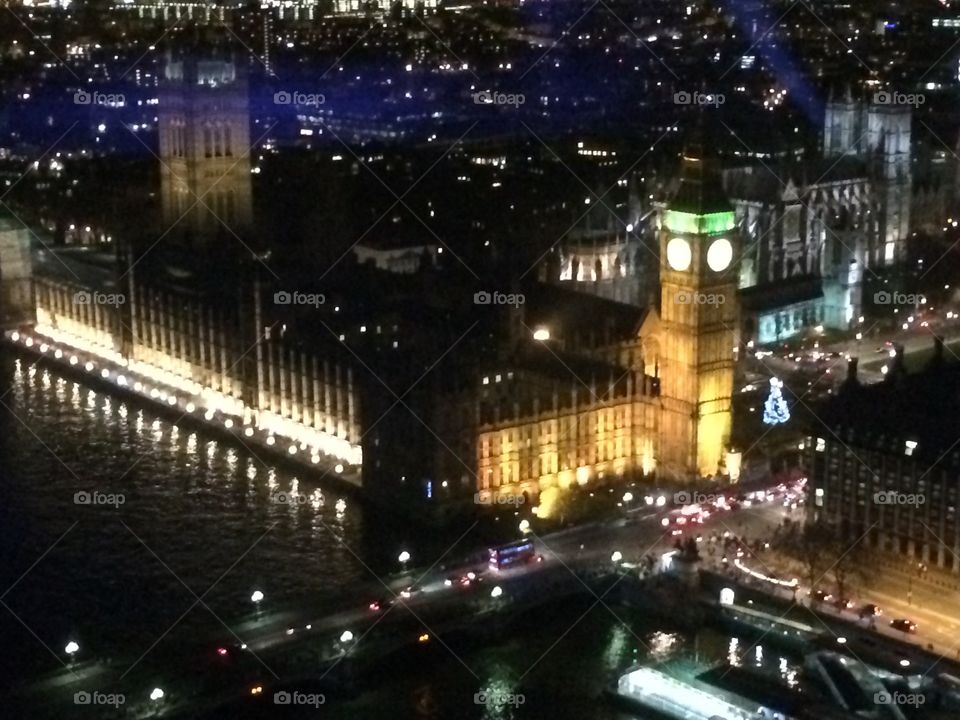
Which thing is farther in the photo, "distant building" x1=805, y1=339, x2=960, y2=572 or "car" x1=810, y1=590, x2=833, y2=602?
"distant building" x1=805, y1=339, x2=960, y2=572

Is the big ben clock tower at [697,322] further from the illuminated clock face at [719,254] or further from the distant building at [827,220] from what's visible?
the distant building at [827,220]

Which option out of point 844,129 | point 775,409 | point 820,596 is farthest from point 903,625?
point 844,129

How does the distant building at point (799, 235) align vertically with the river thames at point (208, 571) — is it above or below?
above

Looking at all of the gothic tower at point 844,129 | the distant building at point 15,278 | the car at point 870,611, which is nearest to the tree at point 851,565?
the car at point 870,611

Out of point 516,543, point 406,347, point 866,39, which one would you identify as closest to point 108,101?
point 866,39

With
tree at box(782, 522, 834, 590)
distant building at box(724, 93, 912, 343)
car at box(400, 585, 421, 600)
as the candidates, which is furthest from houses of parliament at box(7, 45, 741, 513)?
distant building at box(724, 93, 912, 343)

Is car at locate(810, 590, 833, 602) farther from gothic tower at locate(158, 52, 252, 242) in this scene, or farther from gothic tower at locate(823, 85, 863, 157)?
gothic tower at locate(158, 52, 252, 242)
